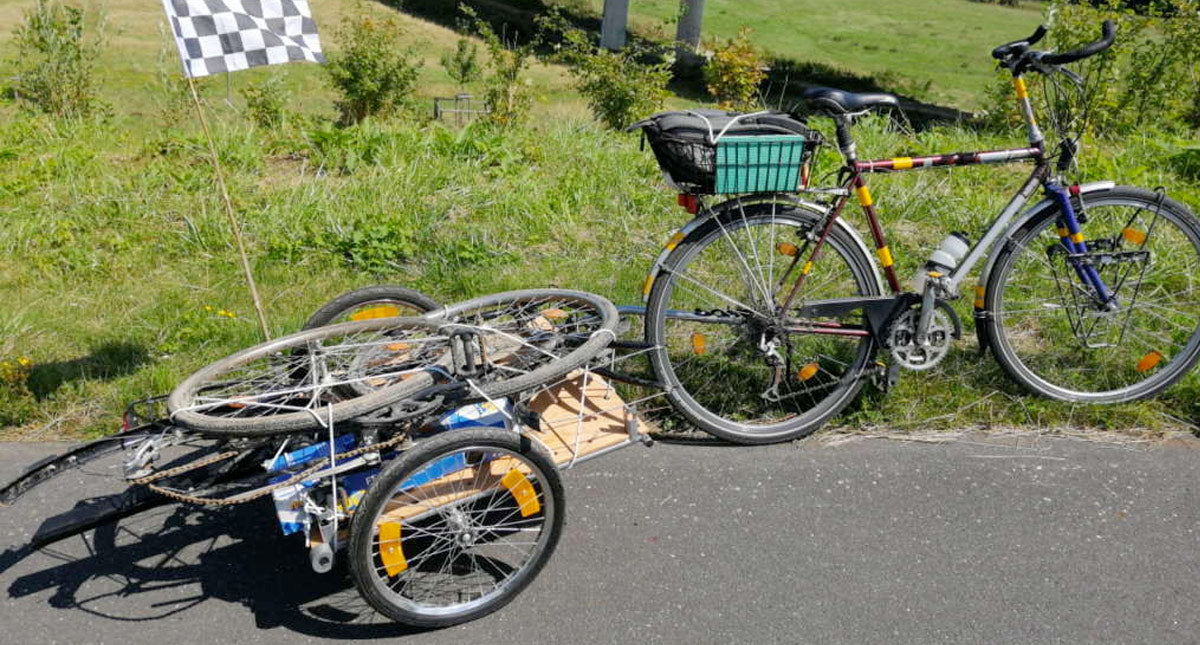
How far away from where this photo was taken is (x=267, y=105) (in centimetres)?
875

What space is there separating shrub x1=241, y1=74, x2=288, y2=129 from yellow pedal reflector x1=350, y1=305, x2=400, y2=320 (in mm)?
4006

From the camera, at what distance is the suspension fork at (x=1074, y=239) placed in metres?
4.13

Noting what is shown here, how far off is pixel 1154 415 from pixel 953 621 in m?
1.90

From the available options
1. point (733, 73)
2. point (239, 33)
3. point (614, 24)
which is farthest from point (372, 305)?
point (614, 24)

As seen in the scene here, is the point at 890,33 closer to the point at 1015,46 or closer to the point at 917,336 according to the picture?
the point at 1015,46

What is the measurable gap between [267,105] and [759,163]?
630 cm

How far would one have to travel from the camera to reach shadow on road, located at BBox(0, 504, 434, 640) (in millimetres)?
3156

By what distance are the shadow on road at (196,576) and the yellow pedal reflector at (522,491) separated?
1.76ft

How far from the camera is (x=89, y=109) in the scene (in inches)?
356

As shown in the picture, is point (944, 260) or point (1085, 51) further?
point (944, 260)

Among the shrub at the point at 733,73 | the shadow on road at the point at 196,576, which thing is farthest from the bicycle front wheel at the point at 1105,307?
the shrub at the point at 733,73

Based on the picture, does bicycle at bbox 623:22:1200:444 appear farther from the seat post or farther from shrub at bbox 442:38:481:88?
shrub at bbox 442:38:481:88

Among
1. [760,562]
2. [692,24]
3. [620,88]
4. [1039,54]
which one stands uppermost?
[1039,54]

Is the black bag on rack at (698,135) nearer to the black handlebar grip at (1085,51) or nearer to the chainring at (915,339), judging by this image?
the chainring at (915,339)
